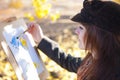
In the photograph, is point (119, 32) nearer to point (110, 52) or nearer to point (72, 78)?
point (110, 52)

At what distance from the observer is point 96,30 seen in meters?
2.57

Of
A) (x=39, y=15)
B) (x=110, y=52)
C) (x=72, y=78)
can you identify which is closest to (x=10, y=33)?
(x=110, y=52)

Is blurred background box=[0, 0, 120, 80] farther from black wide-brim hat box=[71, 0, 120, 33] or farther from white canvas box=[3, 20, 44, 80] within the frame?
black wide-brim hat box=[71, 0, 120, 33]

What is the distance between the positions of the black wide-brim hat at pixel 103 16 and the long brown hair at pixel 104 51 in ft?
0.11

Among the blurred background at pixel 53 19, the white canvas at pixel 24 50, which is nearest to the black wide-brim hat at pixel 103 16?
the white canvas at pixel 24 50

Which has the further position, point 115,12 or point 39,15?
point 39,15

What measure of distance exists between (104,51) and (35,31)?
803mm

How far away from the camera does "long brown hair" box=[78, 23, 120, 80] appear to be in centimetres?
257

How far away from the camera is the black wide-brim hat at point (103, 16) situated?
2537mm

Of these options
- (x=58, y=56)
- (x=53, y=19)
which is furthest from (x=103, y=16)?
(x=53, y=19)

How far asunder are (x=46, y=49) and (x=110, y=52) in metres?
0.79

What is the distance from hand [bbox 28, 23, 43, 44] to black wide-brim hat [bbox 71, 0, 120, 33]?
0.66m

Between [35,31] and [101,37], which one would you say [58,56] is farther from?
[101,37]

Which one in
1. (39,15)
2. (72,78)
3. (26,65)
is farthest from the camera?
(39,15)
